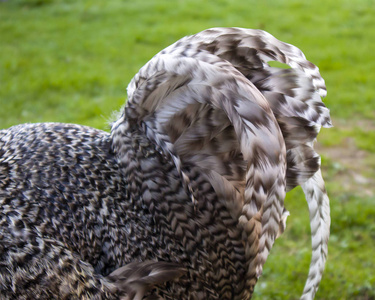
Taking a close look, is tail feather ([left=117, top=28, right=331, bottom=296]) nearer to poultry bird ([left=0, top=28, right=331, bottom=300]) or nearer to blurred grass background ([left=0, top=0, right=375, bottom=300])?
poultry bird ([left=0, top=28, right=331, bottom=300])

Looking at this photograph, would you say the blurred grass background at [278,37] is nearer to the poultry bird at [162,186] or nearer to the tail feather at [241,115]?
the poultry bird at [162,186]

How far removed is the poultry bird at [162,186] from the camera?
2.27 m

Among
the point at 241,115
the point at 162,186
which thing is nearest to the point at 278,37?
the point at 162,186

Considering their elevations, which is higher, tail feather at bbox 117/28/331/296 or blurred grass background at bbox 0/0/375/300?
tail feather at bbox 117/28/331/296

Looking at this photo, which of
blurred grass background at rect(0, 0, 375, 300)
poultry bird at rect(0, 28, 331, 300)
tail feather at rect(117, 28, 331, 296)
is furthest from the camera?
blurred grass background at rect(0, 0, 375, 300)

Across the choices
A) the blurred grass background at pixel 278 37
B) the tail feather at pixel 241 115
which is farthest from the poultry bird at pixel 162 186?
the blurred grass background at pixel 278 37

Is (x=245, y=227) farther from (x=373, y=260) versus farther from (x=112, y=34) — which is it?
(x=112, y=34)

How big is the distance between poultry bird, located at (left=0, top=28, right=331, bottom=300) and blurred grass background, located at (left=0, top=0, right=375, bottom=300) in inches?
70.8

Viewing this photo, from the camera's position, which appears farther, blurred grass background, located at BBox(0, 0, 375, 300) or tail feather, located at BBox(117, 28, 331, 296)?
blurred grass background, located at BBox(0, 0, 375, 300)

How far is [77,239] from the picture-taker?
2.40 m

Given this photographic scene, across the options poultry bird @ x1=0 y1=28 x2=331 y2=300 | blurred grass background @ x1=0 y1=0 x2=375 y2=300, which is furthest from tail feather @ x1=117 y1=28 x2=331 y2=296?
blurred grass background @ x1=0 y1=0 x2=375 y2=300

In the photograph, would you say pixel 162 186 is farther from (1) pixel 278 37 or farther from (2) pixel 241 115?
(1) pixel 278 37

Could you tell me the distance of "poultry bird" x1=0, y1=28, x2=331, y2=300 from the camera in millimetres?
2270

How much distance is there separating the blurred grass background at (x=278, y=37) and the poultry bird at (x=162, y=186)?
1.80m
